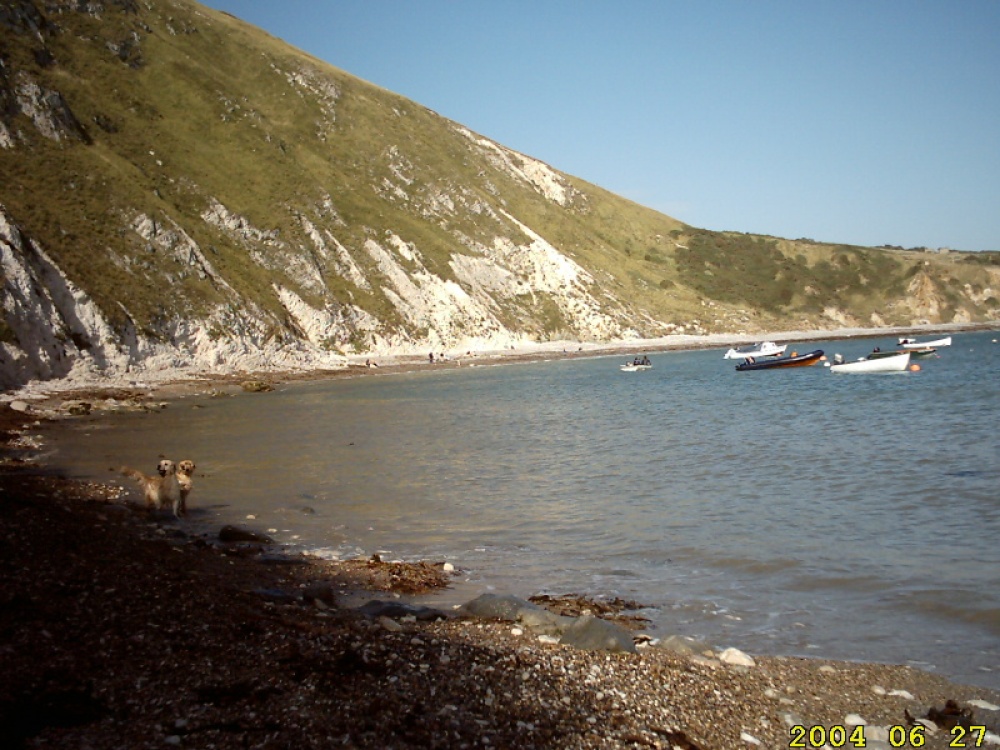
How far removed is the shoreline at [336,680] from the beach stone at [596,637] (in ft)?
0.68

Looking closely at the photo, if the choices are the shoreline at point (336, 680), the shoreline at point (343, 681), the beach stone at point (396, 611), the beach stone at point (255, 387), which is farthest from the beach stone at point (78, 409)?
the beach stone at point (396, 611)

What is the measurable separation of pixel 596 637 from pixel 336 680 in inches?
124

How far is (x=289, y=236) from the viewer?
84062mm

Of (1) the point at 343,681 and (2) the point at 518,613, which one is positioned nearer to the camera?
(1) the point at 343,681

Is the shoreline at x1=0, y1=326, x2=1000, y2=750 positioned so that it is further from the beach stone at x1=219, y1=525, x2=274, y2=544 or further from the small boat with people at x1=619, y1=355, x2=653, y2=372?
the small boat with people at x1=619, y1=355, x2=653, y2=372

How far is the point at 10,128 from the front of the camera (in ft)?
205

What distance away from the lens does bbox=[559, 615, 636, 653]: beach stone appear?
845cm

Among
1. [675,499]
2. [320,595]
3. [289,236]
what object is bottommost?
[675,499]

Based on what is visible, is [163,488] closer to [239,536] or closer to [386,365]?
[239,536]

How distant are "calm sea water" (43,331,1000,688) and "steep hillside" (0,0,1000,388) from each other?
1903 centimetres

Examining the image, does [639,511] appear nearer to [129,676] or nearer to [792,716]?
[792,716]

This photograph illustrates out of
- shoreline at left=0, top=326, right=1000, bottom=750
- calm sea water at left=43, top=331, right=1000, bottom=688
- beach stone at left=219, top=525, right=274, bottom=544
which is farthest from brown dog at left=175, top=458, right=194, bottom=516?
shoreline at left=0, top=326, right=1000, bottom=750

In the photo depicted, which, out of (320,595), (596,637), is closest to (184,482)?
(320,595)

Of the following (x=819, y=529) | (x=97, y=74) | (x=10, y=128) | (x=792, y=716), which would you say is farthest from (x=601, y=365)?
(x=792, y=716)
